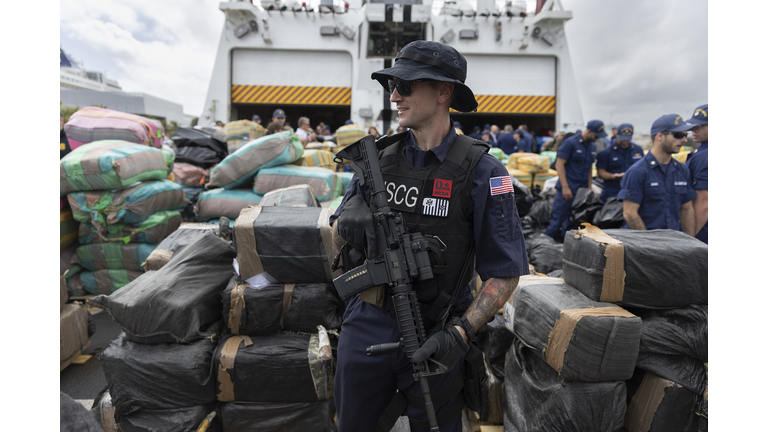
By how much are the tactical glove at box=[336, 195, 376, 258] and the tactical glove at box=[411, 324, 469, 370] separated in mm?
330

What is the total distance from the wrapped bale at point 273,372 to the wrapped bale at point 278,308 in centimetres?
10

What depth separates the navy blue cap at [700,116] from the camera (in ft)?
9.80

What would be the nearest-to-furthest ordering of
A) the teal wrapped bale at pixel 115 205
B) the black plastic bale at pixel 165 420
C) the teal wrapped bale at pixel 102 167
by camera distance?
the black plastic bale at pixel 165 420, the teal wrapped bale at pixel 102 167, the teal wrapped bale at pixel 115 205

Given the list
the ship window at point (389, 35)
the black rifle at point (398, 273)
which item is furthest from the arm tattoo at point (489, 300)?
the ship window at point (389, 35)

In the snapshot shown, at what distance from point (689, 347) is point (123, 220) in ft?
13.4

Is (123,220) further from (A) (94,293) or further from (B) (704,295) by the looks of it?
(B) (704,295)

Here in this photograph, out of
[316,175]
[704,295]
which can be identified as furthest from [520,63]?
[704,295]

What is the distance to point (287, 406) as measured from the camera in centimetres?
187

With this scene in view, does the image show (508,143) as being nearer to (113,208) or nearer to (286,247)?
(113,208)

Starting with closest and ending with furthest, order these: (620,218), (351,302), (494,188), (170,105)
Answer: (494,188)
(351,302)
(620,218)
(170,105)

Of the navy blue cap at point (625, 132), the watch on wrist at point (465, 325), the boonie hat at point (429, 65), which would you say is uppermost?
the navy blue cap at point (625, 132)

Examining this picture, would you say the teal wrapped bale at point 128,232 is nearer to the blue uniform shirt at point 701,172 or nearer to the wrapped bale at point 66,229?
the wrapped bale at point 66,229

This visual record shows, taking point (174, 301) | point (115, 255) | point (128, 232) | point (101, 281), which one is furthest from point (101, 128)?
point (174, 301)

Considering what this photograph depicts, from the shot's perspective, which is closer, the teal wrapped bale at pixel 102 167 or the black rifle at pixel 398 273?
the black rifle at pixel 398 273
